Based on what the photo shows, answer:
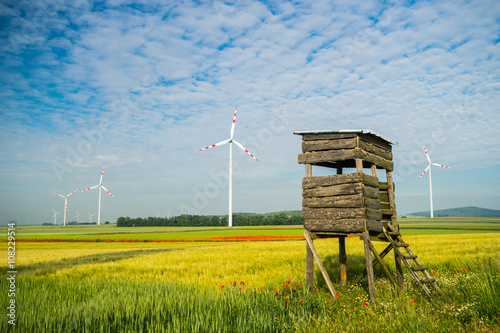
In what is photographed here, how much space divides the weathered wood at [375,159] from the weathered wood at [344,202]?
1.43 meters

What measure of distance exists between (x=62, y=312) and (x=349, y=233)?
28.5 feet

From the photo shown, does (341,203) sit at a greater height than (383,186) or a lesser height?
lesser

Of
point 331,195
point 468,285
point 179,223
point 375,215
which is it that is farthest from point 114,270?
point 179,223

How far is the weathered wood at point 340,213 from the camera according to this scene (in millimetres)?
10625

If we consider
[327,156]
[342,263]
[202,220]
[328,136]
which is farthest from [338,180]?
[202,220]

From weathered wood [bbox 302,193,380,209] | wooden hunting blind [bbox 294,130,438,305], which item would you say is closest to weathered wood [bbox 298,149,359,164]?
wooden hunting blind [bbox 294,130,438,305]

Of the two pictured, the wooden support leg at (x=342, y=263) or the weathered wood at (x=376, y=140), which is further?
the wooden support leg at (x=342, y=263)

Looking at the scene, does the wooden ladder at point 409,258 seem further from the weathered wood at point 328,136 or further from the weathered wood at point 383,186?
the weathered wood at point 328,136

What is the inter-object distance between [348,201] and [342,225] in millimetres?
837

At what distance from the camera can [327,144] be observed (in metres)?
11.8

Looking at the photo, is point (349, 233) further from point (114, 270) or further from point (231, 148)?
point (231, 148)

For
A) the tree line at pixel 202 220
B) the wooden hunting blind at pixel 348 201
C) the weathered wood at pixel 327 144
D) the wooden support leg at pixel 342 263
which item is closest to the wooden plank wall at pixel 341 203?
the wooden hunting blind at pixel 348 201

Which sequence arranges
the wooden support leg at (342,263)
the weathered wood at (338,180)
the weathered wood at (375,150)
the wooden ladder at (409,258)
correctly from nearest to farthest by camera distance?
the wooden ladder at (409,258) < the weathered wood at (338,180) < the weathered wood at (375,150) < the wooden support leg at (342,263)

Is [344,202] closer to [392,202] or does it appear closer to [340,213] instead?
[340,213]
